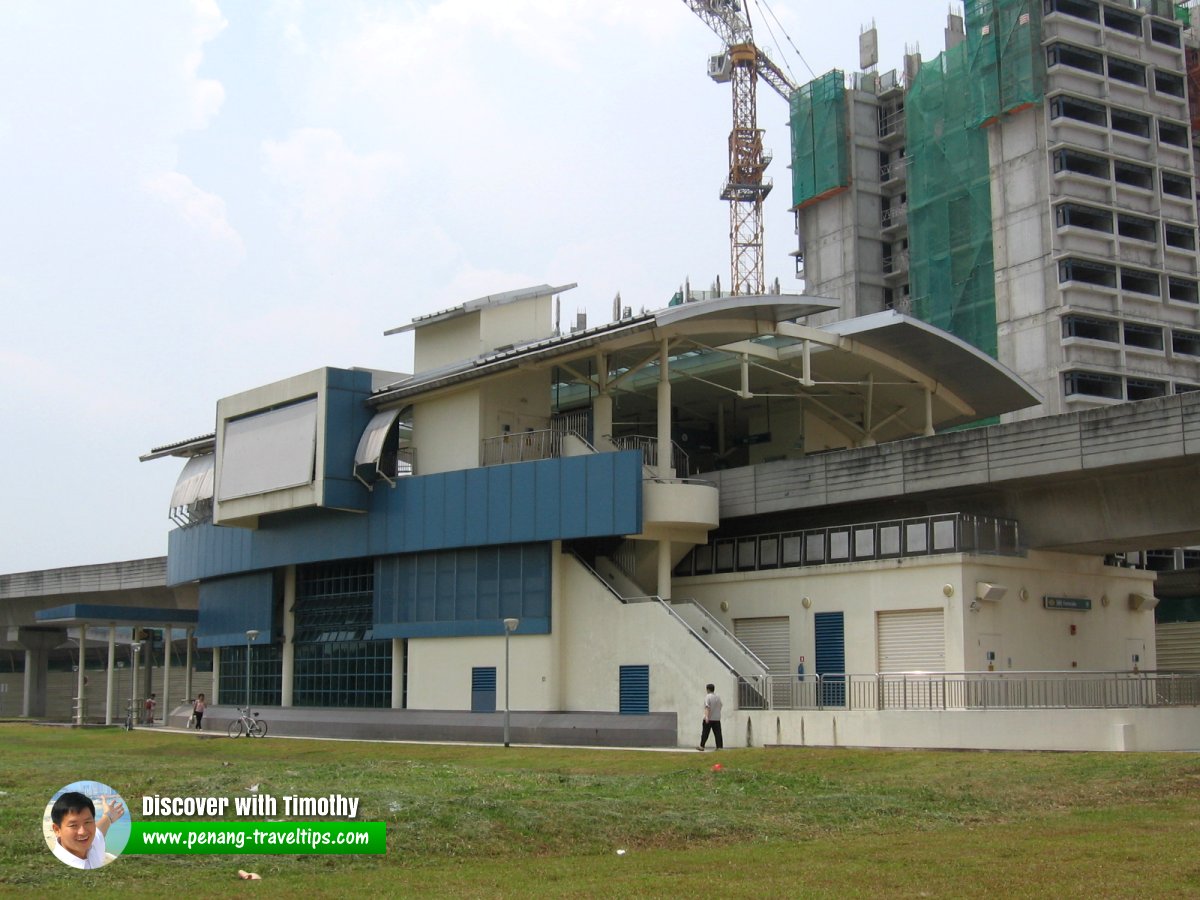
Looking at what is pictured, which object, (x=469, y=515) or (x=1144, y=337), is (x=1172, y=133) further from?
(x=469, y=515)

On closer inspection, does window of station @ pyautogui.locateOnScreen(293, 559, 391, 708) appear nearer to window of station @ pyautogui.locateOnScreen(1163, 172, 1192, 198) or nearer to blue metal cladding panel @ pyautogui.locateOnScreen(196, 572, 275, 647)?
blue metal cladding panel @ pyautogui.locateOnScreen(196, 572, 275, 647)

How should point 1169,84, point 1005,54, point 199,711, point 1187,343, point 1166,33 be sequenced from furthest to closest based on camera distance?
1. point 1166,33
2. point 1169,84
3. point 1187,343
4. point 1005,54
5. point 199,711

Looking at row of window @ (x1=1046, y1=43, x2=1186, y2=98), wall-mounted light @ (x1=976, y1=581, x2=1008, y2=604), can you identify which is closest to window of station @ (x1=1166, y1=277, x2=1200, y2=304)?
row of window @ (x1=1046, y1=43, x2=1186, y2=98)

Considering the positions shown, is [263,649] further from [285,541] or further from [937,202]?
[937,202]

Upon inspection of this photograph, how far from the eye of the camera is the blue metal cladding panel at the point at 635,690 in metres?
40.7

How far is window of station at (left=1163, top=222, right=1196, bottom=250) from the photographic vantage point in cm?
10200

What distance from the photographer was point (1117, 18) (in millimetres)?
102125

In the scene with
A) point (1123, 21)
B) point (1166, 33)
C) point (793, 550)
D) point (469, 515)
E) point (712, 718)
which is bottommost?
point (712, 718)

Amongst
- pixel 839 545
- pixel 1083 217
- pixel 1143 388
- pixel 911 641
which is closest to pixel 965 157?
pixel 1083 217

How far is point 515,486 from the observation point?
43.4 metres

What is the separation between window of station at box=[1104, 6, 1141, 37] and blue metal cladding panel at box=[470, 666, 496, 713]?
258ft

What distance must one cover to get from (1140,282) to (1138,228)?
3895mm

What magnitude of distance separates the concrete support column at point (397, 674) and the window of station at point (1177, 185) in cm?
7694

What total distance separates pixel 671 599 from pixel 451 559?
24.0 feet
